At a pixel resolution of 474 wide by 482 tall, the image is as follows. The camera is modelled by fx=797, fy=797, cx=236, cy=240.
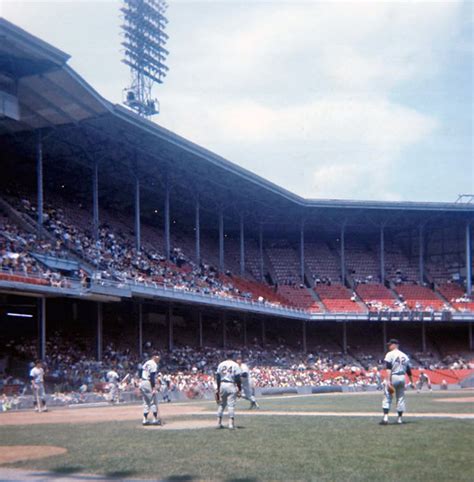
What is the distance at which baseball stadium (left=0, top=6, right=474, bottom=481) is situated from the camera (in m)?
12.7

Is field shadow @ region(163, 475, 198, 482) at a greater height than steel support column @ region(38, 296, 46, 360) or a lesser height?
lesser

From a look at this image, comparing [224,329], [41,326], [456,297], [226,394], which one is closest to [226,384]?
[226,394]

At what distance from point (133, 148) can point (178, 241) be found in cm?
1703

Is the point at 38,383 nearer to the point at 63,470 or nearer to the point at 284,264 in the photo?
the point at 63,470

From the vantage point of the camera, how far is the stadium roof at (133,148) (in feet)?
113

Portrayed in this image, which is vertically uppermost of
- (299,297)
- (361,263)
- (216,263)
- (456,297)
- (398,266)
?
(361,263)

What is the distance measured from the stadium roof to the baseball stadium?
16 centimetres

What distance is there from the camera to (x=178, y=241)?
6150cm

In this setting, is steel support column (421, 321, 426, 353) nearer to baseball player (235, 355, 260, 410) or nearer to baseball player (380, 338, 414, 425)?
baseball player (235, 355, 260, 410)

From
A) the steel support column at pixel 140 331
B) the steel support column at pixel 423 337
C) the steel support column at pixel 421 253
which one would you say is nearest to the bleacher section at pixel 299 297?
the steel support column at pixel 423 337

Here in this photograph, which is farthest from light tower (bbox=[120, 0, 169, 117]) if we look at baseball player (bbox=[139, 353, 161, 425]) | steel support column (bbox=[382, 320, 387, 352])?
baseball player (bbox=[139, 353, 161, 425])

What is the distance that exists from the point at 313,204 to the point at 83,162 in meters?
23.1

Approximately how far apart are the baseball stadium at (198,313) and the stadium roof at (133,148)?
0.16 metres

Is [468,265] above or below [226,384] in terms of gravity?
above
